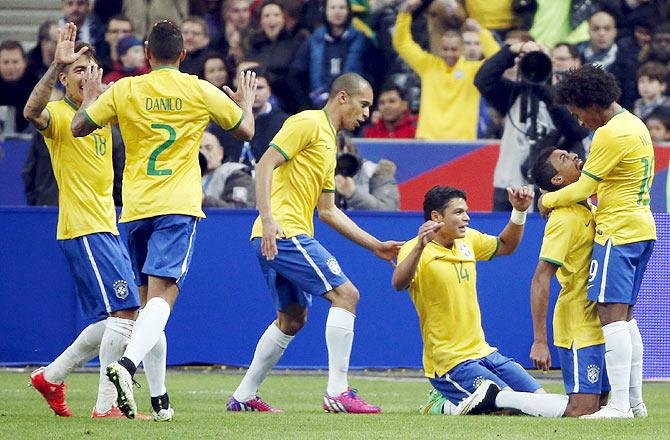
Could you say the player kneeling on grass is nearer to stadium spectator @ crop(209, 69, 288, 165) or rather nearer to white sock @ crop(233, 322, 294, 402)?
white sock @ crop(233, 322, 294, 402)

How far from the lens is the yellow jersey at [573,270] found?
8.58m

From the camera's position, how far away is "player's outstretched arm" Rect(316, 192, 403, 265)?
355 inches

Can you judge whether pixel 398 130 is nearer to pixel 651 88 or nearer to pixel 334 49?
pixel 334 49

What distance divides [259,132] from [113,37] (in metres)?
3.03

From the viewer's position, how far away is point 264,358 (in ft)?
29.9

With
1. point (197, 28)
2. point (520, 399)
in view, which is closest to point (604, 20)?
point (197, 28)

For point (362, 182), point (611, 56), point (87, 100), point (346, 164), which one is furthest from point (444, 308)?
point (611, 56)

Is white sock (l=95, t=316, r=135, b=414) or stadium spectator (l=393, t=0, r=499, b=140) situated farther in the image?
stadium spectator (l=393, t=0, r=499, b=140)

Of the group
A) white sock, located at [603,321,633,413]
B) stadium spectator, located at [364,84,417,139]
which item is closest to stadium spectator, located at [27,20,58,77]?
stadium spectator, located at [364,84,417,139]

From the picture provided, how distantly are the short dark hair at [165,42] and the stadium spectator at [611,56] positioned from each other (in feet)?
25.6

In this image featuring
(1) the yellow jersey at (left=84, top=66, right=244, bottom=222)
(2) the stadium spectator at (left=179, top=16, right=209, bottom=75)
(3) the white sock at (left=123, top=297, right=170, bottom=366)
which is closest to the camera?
(3) the white sock at (left=123, top=297, right=170, bottom=366)

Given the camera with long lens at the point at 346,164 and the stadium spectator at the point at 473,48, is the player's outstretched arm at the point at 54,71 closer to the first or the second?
the camera with long lens at the point at 346,164

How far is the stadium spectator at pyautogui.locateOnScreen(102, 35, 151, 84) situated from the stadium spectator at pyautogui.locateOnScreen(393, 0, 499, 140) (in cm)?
315

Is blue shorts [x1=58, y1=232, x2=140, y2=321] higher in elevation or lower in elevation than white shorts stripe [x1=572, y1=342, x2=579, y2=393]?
higher
